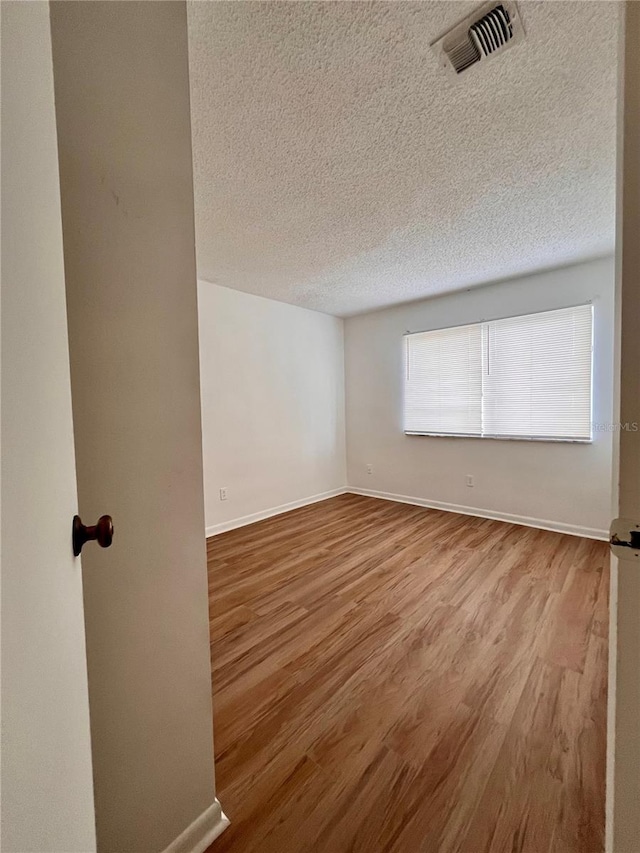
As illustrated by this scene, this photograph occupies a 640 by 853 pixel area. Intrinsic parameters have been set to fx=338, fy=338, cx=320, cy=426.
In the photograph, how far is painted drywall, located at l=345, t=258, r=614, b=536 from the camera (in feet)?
9.84

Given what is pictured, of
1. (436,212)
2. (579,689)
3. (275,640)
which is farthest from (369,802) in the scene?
(436,212)

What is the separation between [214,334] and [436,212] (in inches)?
86.4

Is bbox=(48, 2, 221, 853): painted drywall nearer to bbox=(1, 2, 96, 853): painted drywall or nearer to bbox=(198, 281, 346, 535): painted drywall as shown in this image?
bbox=(1, 2, 96, 853): painted drywall

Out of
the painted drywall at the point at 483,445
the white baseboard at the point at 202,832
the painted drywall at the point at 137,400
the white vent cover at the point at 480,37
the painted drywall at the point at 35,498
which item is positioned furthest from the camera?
the painted drywall at the point at 483,445

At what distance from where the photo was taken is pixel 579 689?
1469 mm

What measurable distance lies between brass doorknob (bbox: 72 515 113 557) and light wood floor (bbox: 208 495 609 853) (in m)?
1.07

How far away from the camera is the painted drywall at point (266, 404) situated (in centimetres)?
337

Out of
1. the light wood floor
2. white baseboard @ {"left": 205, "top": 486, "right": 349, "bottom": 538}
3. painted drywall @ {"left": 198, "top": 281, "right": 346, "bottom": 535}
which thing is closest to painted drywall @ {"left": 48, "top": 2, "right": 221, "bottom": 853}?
the light wood floor

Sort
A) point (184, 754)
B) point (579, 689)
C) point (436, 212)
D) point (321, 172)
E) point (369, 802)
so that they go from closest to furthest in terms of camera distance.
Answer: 1. point (184, 754)
2. point (369, 802)
3. point (579, 689)
4. point (321, 172)
5. point (436, 212)

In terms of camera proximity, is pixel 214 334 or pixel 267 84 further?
pixel 214 334

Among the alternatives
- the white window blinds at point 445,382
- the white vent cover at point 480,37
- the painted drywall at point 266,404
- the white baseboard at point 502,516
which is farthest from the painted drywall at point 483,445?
the white vent cover at point 480,37

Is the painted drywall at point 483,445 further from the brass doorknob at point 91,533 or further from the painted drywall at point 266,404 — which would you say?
the brass doorknob at point 91,533

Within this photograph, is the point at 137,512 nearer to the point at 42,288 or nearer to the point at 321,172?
the point at 42,288

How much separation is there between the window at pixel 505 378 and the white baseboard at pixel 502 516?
0.82m
